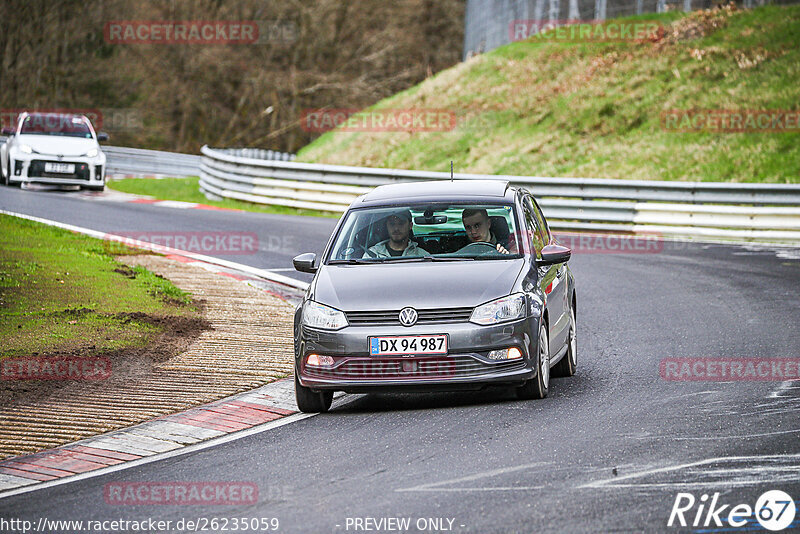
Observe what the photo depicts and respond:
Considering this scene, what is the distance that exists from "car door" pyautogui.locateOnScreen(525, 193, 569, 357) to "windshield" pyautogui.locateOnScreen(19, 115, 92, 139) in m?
21.0

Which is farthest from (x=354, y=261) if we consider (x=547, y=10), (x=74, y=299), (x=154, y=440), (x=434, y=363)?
(x=547, y=10)

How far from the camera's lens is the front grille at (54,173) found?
28.5m

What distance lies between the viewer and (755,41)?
34.5m

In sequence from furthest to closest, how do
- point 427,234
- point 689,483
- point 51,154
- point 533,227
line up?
1. point 51,154
2. point 533,227
3. point 427,234
4. point 689,483

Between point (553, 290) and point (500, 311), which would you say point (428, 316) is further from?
point (553, 290)

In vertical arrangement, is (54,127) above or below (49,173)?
above

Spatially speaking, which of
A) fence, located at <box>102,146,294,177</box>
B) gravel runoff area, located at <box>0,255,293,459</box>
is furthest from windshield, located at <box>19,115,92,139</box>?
gravel runoff area, located at <box>0,255,293,459</box>

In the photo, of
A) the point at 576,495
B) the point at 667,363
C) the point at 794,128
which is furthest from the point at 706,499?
the point at 794,128

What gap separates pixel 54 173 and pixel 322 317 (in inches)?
852

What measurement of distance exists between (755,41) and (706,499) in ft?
101

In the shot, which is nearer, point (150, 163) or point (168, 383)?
point (168, 383)

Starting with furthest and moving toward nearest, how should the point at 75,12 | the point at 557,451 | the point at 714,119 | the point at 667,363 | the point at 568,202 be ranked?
the point at 75,12
the point at 714,119
the point at 568,202
the point at 667,363
the point at 557,451

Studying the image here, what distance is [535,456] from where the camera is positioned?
702 cm

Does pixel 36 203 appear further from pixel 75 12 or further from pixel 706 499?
pixel 75 12
